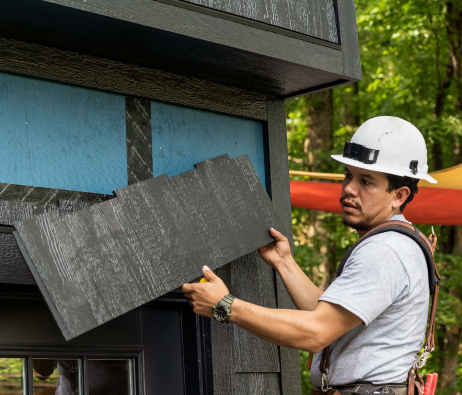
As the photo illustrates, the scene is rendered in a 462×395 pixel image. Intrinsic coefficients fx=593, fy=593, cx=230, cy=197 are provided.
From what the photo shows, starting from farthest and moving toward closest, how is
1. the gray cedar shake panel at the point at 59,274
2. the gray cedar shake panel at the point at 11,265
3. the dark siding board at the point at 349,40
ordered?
the dark siding board at the point at 349,40 < the gray cedar shake panel at the point at 11,265 < the gray cedar shake panel at the point at 59,274

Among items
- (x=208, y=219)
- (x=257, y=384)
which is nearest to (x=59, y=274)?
(x=208, y=219)

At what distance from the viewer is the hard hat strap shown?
2426 mm

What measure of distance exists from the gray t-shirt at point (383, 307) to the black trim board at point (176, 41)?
815mm

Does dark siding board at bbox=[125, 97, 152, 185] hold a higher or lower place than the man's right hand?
higher

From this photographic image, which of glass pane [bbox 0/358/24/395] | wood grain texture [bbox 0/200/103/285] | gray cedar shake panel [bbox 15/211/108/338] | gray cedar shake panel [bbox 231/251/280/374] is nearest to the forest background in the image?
gray cedar shake panel [bbox 231/251/280/374]

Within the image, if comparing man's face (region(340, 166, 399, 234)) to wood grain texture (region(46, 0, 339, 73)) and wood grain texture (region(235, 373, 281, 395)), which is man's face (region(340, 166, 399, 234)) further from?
wood grain texture (region(235, 373, 281, 395))

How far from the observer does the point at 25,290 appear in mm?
2045

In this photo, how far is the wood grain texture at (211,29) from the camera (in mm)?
1916

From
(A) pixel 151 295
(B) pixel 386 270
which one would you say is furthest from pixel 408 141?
(A) pixel 151 295

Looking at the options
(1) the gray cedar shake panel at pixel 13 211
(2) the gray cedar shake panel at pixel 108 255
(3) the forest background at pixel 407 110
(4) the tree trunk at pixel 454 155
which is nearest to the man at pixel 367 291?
(2) the gray cedar shake panel at pixel 108 255

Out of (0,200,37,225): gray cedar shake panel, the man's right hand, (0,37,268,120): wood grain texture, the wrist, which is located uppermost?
(0,37,268,120): wood grain texture

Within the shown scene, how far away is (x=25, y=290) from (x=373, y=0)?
32.0 ft

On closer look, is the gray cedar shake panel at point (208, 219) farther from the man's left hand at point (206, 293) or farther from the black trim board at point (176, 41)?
the black trim board at point (176, 41)

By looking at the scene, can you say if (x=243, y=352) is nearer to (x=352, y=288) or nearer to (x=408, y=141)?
(x=352, y=288)
